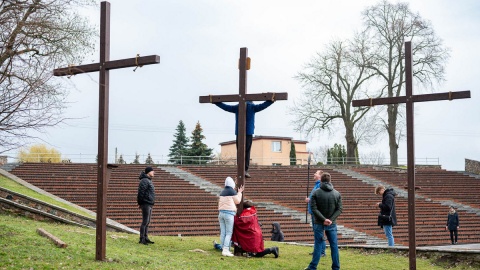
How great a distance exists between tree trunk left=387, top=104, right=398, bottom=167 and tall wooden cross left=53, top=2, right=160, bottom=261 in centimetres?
3552

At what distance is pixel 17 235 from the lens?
1035 cm

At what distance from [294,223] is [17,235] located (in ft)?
57.0

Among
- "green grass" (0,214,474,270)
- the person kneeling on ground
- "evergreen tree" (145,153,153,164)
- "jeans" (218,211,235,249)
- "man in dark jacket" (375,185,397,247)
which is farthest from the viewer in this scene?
"evergreen tree" (145,153,153,164)

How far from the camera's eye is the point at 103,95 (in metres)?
9.13

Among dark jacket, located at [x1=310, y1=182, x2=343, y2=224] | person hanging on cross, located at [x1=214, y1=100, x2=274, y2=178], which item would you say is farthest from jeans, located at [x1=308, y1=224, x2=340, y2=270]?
person hanging on cross, located at [x1=214, y1=100, x2=274, y2=178]

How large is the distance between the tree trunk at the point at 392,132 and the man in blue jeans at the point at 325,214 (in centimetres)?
3392

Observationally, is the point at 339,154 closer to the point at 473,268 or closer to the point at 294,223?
the point at 294,223

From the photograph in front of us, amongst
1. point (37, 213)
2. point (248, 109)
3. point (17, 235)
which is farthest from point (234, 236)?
point (37, 213)

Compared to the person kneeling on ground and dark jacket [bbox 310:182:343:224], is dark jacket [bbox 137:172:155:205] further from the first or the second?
dark jacket [bbox 310:182:343:224]

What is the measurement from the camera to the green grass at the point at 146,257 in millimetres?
8432

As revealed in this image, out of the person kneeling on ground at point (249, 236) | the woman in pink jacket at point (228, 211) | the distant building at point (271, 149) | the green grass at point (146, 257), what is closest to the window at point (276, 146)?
the distant building at point (271, 149)

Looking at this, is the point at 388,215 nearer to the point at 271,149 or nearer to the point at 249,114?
the point at 249,114

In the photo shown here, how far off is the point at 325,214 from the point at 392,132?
35.6m

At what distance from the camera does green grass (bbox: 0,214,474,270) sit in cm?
843
